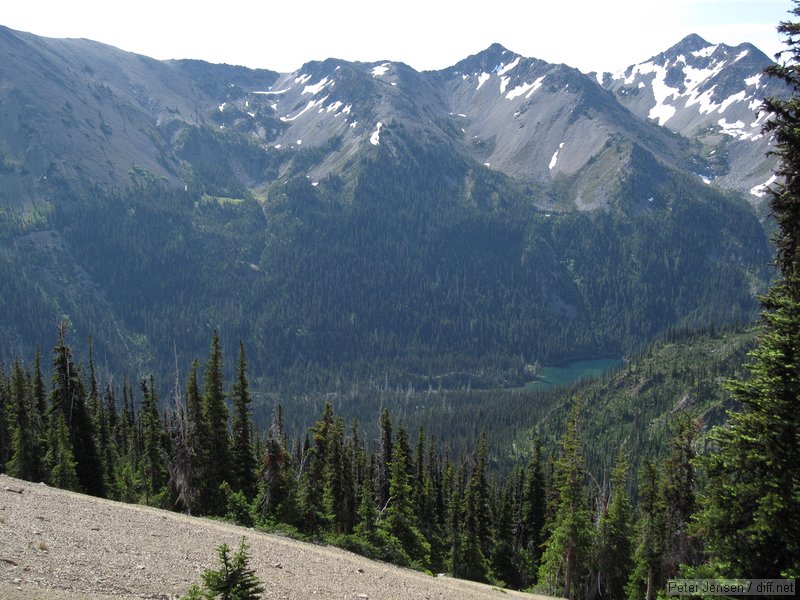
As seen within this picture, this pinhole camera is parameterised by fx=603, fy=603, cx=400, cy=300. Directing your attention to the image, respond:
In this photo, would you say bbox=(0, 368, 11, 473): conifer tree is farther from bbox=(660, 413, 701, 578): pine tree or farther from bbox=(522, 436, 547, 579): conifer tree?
bbox=(660, 413, 701, 578): pine tree

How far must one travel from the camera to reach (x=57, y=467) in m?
51.8

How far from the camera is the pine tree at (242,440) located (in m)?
54.5

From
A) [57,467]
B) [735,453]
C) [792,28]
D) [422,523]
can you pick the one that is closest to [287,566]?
[735,453]

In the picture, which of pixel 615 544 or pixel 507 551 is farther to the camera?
pixel 507 551

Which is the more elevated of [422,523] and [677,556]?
[677,556]

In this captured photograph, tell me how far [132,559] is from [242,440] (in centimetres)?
3101

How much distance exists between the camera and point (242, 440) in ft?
181

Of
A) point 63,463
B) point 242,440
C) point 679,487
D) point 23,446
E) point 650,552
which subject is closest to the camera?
point 679,487

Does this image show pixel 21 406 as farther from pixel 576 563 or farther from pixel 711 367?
pixel 711 367

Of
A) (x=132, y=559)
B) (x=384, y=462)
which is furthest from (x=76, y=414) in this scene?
(x=132, y=559)

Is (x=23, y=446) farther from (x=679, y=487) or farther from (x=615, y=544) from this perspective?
(x=679, y=487)

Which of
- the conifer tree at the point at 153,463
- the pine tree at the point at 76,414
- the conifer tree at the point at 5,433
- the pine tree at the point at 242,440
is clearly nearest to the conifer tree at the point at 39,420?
A: the conifer tree at the point at 5,433

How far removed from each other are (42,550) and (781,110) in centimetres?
3109

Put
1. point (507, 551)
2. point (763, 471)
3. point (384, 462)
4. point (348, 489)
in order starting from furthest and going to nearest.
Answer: point (507, 551) → point (384, 462) → point (348, 489) → point (763, 471)
